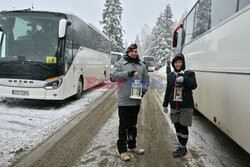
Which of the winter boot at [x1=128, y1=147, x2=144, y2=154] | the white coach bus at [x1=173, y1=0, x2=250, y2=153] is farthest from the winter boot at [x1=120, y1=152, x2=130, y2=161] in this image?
the white coach bus at [x1=173, y1=0, x2=250, y2=153]

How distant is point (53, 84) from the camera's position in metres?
6.80

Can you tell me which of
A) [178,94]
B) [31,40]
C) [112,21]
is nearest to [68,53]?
[31,40]

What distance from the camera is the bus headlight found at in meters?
6.74

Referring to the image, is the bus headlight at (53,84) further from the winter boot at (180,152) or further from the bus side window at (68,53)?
the winter boot at (180,152)

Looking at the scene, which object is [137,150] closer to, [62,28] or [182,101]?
[182,101]

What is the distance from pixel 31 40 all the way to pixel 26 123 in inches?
123

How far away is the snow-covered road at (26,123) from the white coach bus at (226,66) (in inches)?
146

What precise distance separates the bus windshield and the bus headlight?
0.32 m

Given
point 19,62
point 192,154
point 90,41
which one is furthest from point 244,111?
point 90,41

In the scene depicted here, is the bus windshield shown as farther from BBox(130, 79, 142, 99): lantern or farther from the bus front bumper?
BBox(130, 79, 142, 99): lantern

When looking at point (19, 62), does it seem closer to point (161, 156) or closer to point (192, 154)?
point (161, 156)

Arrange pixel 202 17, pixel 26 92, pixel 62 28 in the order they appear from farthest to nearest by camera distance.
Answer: pixel 26 92 < pixel 62 28 < pixel 202 17

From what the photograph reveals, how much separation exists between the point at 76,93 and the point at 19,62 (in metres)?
2.69

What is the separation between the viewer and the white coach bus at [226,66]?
2842mm
